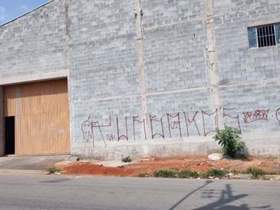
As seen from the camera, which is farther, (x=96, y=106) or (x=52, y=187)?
(x=96, y=106)

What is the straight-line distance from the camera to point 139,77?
21.3 metres

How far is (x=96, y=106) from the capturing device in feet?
72.8

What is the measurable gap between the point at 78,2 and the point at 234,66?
29.2 ft

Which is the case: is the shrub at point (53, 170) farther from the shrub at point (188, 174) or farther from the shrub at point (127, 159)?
the shrub at point (188, 174)

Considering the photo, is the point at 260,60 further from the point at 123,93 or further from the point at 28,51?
the point at 28,51

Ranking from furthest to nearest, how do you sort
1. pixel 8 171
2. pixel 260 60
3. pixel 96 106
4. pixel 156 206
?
pixel 96 106 → pixel 8 171 → pixel 260 60 → pixel 156 206

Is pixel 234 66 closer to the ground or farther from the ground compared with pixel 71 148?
farther from the ground

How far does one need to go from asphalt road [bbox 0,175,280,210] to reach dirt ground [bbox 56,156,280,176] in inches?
112

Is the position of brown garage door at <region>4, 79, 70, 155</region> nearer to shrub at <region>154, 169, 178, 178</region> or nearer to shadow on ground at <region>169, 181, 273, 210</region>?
shrub at <region>154, 169, 178, 178</region>

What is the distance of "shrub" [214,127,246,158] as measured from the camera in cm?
1872

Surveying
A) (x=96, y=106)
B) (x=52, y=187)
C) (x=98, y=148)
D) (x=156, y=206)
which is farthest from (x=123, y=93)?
(x=156, y=206)

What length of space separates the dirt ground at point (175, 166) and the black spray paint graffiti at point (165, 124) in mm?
1270

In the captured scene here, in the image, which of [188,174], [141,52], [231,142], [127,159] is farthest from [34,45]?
[188,174]

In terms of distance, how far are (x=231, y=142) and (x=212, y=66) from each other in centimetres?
353
